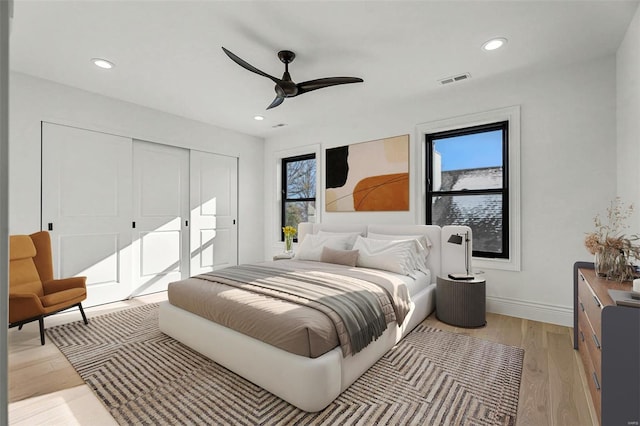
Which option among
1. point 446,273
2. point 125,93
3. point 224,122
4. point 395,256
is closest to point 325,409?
point 395,256

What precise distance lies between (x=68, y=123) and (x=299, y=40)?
2.92 m

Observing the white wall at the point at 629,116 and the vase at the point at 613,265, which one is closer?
the vase at the point at 613,265

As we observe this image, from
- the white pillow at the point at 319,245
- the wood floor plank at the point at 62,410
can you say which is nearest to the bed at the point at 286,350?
the white pillow at the point at 319,245

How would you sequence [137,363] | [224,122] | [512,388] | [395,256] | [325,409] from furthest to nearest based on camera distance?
1. [224,122]
2. [395,256]
3. [137,363]
4. [512,388]
5. [325,409]

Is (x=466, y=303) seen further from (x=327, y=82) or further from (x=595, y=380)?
(x=327, y=82)

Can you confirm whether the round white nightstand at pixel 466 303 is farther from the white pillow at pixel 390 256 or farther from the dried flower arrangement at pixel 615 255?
the dried flower arrangement at pixel 615 255

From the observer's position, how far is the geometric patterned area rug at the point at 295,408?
1.70m

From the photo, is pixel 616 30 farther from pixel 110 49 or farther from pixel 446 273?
pixel 110 49

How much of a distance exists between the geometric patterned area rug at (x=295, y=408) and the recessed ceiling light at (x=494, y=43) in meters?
2.56

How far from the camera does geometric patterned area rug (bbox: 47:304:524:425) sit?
5.57ft

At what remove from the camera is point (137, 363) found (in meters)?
2.29

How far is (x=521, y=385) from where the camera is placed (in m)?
1.98

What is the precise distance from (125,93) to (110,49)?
1086 millimetres

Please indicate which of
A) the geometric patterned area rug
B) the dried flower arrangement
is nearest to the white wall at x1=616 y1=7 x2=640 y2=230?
Result: the dried flower arrangement
